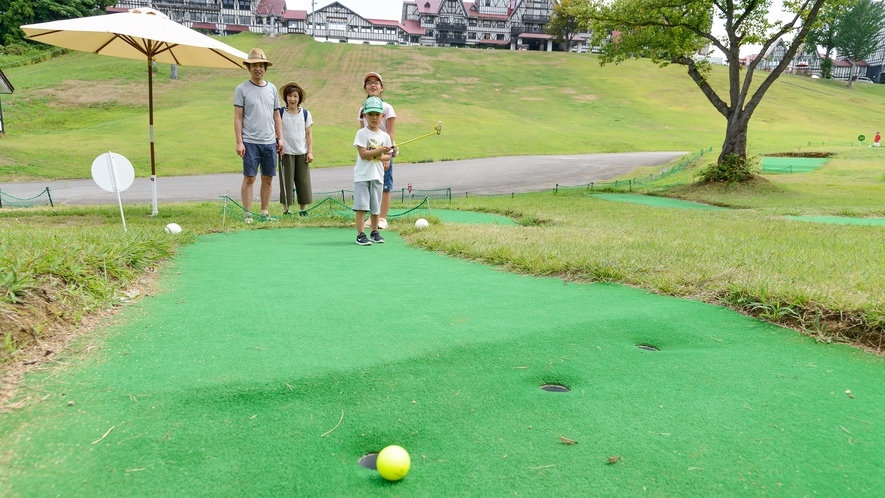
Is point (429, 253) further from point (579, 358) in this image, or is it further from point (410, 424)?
point (410, 424)

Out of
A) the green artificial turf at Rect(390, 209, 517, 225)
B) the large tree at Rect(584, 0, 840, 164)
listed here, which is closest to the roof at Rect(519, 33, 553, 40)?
the large tree at Rect(584, 0, 840, 164)

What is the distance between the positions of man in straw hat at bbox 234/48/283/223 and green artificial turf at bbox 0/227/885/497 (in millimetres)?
4071

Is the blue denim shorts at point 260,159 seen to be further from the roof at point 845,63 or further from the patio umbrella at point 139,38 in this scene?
the roof at point 845,63

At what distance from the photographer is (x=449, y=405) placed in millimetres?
2236

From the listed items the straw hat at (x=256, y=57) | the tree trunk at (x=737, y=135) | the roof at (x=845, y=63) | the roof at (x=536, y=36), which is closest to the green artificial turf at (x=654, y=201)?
the tree trunk at (x=737, y=135)

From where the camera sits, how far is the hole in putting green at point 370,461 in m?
1.85

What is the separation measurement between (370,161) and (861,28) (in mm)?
89616

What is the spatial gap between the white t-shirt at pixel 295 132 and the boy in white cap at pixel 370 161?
7.42 feet

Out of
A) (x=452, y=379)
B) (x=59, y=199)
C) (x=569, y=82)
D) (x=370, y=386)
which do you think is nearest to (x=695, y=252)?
(x=452, y=379)

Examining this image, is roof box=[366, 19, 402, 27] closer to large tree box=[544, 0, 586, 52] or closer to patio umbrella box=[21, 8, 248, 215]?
large tree box=[544, 0, 586, 52]

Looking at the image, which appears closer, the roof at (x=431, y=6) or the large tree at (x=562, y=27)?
the large tree at (x=562, y=27)

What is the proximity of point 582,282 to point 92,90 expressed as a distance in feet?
146

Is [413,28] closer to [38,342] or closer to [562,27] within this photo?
[562,27]

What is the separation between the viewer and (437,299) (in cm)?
375
